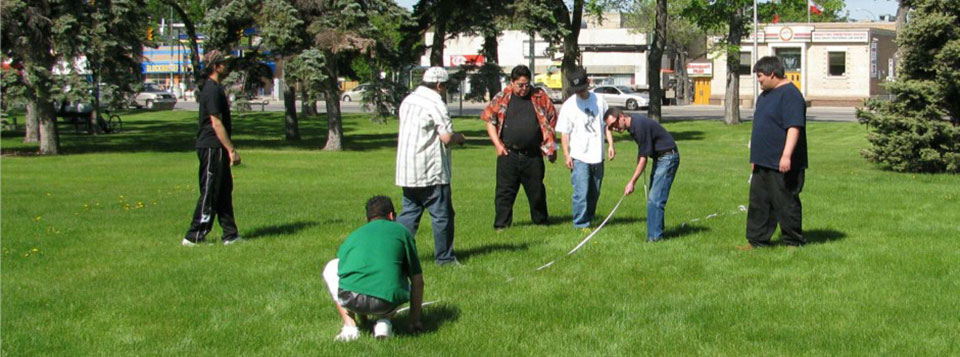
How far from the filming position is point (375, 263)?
250 inches

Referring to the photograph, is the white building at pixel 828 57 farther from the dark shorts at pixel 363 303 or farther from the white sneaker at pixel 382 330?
the dark shorts at pixel 363 303

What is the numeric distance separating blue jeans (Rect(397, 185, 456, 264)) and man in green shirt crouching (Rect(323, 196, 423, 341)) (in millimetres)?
1996

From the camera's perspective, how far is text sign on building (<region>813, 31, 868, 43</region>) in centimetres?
6469

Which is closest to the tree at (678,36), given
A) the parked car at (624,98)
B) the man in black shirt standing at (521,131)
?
the parked car at (624,98)

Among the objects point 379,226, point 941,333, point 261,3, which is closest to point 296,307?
point 379,226

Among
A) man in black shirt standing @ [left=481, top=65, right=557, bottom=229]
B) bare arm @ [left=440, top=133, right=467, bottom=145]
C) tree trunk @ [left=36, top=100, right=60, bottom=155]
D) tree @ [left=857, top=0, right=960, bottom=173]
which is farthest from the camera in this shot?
tree trunk @ [left=36, top=100, right=60, bottom=155]

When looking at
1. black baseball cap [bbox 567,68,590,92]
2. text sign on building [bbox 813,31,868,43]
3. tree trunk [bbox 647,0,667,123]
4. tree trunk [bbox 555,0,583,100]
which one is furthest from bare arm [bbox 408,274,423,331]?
text sign on building [bbox 813,31,868,43]

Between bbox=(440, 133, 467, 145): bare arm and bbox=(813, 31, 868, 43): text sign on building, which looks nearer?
bbox=(440, 133, 467, 145): bare arm

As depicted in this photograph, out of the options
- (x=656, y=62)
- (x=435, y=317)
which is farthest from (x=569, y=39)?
(x=435, y=317)

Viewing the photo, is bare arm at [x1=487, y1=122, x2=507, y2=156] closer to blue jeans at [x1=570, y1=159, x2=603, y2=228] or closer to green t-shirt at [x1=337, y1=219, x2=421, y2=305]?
blue jeans at [x1=570, y1=159, x2=603, y2=228]

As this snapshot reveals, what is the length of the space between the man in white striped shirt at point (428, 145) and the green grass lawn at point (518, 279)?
0.64m

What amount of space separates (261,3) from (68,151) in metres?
6.56

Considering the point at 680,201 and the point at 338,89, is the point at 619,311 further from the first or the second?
the point at 338,89

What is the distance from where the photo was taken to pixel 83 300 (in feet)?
25.6
